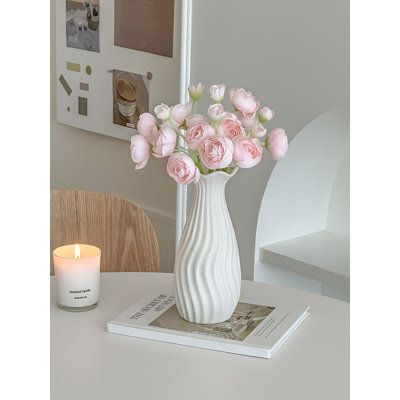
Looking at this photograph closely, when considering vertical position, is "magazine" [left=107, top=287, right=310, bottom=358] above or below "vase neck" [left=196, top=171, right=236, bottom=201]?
below

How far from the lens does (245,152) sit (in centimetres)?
149

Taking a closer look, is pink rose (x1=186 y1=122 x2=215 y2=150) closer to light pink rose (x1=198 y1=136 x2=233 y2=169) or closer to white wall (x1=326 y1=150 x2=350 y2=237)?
light pink rose (x1=198 y1=136 x2=233 y2=169)

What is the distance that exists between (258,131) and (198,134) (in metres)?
0.12

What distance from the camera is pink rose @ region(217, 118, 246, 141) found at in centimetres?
151

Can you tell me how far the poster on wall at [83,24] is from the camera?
3689 millimetres

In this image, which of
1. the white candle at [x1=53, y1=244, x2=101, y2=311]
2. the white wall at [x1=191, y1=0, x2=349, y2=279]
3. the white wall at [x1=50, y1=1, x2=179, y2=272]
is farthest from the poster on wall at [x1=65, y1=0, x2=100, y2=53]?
the white candle at [x1=53, y1=244, x2=101, y2=311]

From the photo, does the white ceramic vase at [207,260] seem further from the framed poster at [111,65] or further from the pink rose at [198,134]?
the framed poster at [111,65]

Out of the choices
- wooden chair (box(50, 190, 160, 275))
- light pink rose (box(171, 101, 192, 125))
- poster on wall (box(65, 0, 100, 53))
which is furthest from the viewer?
poster on wall (box(65, 0, 100, 53))

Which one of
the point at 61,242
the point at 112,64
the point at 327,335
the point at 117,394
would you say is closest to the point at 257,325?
the point at 327,335

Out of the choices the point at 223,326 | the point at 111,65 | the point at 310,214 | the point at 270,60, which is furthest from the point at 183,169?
the point at 111,65

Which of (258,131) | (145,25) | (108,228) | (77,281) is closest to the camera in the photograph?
(258,131)

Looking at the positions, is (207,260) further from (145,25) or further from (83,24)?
(83,24)

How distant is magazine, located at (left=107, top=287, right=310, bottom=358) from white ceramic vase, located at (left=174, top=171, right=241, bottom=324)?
4 centimetres
